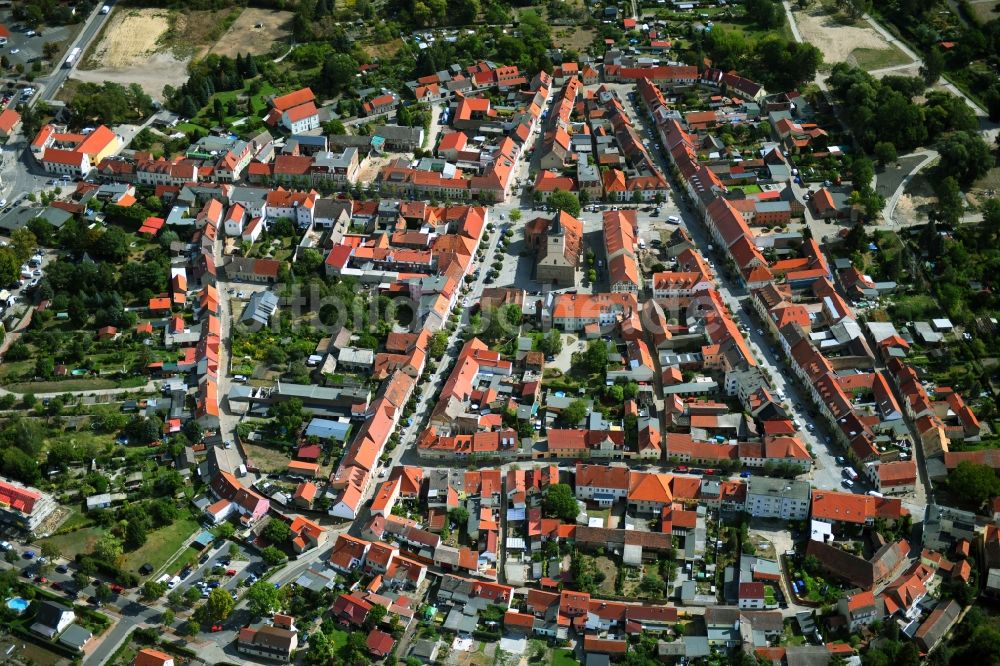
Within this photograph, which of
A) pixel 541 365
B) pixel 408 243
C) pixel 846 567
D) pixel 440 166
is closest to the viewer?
pixel 846 567

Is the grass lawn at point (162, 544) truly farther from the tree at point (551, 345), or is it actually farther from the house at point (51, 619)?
the tree at point (551, 345)

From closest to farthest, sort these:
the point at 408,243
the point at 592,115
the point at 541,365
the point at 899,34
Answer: the point at 541,365 → the point at 408,243 → the point at 592,115 → the point at 899,34

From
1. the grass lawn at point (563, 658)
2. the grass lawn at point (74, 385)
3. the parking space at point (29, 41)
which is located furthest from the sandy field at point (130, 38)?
the grass lawn at point (563, 658)

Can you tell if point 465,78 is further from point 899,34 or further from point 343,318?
point 899,34

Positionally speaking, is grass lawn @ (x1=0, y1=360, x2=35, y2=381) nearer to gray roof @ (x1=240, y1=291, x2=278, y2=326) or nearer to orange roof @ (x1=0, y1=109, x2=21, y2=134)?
gray roof @ (x1=240, y1=291, x2=278, y2=326)

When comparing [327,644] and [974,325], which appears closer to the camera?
[327,644]

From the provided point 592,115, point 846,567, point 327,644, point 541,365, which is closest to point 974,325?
point 846,567
